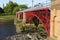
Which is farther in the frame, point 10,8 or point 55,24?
→ point 10,8

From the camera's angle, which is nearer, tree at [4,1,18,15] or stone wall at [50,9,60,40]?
stone wall at [50,9,60,40]

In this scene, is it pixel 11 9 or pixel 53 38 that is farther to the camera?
pixel 11 9

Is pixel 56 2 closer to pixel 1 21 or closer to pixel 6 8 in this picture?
pixel 1 21

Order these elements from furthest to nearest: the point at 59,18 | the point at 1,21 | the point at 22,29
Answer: the point at 1,21 < the point at 22,29 < the point at 59,18

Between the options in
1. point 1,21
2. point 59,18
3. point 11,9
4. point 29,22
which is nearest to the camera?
point 59,18

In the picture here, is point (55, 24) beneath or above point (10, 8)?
beneath

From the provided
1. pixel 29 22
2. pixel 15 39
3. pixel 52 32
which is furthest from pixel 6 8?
pixel 52 32

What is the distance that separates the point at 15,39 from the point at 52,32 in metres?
10.7

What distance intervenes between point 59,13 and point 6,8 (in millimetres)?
57925

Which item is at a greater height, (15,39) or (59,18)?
(59,18)

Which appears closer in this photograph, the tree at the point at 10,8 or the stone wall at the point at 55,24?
the stone wall at the point at 55,24

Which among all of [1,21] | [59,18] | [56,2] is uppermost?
[56,2]

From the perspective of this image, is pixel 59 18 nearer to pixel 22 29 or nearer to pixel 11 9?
pixel 22 29

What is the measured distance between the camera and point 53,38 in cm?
898
